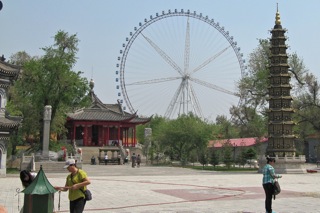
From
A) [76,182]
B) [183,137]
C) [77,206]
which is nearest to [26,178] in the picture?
[76,182]

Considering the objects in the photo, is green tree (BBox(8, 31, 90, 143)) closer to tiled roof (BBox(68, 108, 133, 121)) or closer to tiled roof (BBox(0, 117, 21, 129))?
tiled roof (BBox(0, 117, 21, 129))

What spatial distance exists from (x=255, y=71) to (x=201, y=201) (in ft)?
116

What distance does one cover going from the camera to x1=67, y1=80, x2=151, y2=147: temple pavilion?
56406 mm

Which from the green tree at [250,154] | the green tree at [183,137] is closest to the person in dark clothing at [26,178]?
the green tree at [250,154]

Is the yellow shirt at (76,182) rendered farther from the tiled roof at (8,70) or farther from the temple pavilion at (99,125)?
the temple pavilion at (99,125)

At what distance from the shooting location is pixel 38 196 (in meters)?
6.45

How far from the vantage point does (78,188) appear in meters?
7.23

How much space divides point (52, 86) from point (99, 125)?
18.6 m

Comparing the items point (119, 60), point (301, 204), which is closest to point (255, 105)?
point (119, 60)

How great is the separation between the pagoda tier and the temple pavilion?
24497 mm

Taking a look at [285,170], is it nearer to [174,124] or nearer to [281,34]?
[281,34]

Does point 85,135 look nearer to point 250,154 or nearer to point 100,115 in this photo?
point 100,115

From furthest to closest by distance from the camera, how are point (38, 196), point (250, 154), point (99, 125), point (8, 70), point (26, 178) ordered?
point (99, 125) < point (250, 154) < point (8, 70) < point (26, 178) < point (38, 196)

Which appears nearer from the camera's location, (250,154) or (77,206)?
(77,206)
